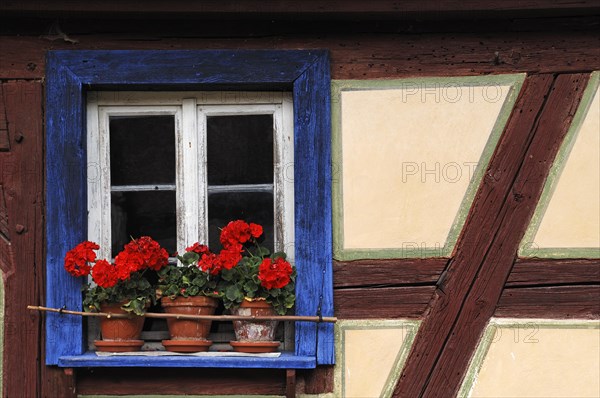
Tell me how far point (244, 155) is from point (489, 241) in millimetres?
1229

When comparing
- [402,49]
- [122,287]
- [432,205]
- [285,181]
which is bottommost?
[122,287]

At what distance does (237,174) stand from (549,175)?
147 cm

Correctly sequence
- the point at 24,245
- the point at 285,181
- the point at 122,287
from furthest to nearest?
the point at 285,181 → the point at 24,245 → the point at 122,287

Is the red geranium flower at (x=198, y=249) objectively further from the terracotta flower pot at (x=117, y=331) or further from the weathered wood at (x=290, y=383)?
the weathered wood at (x=290, y=383)

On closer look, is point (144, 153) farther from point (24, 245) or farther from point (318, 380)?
point (318, 380)

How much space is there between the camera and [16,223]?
17.0 feet

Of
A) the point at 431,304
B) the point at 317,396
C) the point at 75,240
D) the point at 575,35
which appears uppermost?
the point at 575,35

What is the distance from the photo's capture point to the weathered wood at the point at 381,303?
201 inches

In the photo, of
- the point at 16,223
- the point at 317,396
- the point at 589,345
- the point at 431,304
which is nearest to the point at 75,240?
the point at 16,223

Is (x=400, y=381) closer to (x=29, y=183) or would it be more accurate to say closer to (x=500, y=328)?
(x=500, y=328)

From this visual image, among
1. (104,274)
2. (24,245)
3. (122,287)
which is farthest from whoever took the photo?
(24,245)

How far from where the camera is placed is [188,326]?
5059mm

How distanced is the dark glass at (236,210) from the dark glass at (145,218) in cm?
18

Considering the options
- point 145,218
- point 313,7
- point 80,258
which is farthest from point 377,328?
point 313,7
